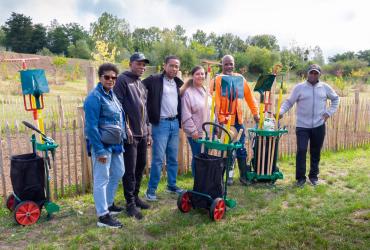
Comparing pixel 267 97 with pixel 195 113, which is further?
pixel 267 97

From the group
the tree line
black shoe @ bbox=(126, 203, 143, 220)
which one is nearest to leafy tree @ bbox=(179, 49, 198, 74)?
the tree line

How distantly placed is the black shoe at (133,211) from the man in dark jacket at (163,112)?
0.58 m

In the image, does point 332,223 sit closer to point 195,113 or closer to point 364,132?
point 195,113

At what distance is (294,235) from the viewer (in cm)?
374

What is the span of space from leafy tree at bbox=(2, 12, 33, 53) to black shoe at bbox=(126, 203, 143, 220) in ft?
172

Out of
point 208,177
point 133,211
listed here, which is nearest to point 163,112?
point 208,177

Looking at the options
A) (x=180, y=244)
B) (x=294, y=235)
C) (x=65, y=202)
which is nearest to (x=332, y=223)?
(x=294, y=235)

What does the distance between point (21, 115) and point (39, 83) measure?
8.04 metres

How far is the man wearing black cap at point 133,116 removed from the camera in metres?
4.10

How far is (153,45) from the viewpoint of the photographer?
134 feet

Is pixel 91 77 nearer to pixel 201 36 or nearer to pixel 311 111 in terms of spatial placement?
pixel 311 111

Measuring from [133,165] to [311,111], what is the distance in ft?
9.25

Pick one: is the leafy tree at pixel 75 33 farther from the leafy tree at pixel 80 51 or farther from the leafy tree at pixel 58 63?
the leafy tree at pixel 58 63

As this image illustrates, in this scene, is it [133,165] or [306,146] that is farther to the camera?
[306,146]
